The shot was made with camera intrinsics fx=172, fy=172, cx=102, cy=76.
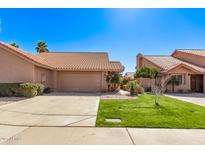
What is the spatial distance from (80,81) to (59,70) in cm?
278

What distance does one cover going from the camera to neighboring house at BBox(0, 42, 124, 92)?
53.0ft

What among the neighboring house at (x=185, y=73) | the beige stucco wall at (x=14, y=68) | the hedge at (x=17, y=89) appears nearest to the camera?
the hedge at (x=17, y=89)

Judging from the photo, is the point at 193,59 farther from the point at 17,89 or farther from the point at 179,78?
the point at 17,89

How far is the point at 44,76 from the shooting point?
19.0 meters

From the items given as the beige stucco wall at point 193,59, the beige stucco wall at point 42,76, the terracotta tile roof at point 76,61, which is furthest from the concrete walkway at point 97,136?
the beige stucco wall at point 193,59

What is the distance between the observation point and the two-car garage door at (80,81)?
808 inches

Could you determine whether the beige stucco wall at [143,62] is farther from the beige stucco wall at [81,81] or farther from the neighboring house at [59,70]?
the beige stucco wall at [81,81]

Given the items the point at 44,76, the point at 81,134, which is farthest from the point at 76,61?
the point at 81,134

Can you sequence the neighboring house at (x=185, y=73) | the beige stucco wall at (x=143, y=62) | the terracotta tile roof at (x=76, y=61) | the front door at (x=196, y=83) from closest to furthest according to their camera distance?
1. the terracotta tile roof at (x=76, y=61)
2. the neighboring house at (x=185, y=73)
3. the front door at (x=196, y=83)
4. the beige stucco wall at (x=143, y=62)

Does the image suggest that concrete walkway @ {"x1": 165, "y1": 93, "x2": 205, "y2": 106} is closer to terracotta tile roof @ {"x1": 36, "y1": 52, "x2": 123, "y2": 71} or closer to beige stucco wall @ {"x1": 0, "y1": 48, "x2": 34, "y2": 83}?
terracotta tile roof @ {"x1": 36, "y1": 52, "x2": 123, "y2": 71}

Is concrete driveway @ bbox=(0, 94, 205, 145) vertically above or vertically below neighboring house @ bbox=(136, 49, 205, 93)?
below

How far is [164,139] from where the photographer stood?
5293 mm

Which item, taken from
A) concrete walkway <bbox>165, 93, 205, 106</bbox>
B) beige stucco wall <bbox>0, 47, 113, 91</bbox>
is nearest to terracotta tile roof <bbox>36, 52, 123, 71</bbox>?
beige stucco wall <bbox>0, 47, 113, 91</bbox>

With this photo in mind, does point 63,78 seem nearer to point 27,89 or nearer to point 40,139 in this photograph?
point 27,89
